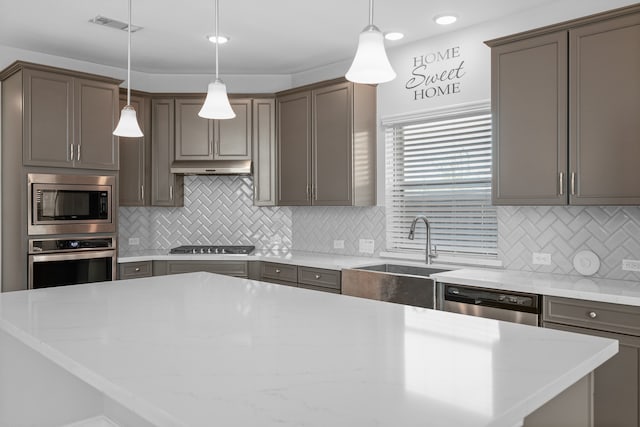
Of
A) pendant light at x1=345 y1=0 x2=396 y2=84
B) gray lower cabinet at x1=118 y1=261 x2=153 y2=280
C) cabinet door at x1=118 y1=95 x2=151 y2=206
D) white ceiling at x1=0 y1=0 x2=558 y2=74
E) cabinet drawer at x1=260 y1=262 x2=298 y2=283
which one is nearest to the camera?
pendant light at x1=345 y1=0 x2=396 y2=84

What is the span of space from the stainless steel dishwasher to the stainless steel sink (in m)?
0.13

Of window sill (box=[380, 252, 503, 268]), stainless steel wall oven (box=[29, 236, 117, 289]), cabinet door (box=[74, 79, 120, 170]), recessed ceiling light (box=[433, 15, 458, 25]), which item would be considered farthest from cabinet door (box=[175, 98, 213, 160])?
recessed ceiling light (box=[433, 15, 458, 25])

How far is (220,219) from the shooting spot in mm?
5184

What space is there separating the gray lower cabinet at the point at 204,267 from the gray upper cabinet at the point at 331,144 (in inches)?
30.0

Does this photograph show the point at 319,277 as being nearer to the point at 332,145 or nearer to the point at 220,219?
the point at 332,145

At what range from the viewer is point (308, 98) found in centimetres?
450

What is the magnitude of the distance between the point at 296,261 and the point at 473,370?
9.66 ft

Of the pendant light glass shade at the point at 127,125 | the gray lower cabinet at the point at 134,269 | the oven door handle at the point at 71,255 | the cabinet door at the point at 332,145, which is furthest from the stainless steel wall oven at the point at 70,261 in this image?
the cabinet door at the point at 332,145

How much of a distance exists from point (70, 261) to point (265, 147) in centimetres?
197

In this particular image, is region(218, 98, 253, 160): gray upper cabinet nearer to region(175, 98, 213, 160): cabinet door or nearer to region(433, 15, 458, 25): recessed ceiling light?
region(175, 98, 213, 160): cabinet door

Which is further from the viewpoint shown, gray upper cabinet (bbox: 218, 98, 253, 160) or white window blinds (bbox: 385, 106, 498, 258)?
gray upper cabinet (bbox: 218, 98, 253, 160)

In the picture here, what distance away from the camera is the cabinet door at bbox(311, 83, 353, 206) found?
13.8 ft

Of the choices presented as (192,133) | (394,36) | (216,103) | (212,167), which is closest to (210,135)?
(192,133)

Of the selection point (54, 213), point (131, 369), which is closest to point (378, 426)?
point (131, 369)
